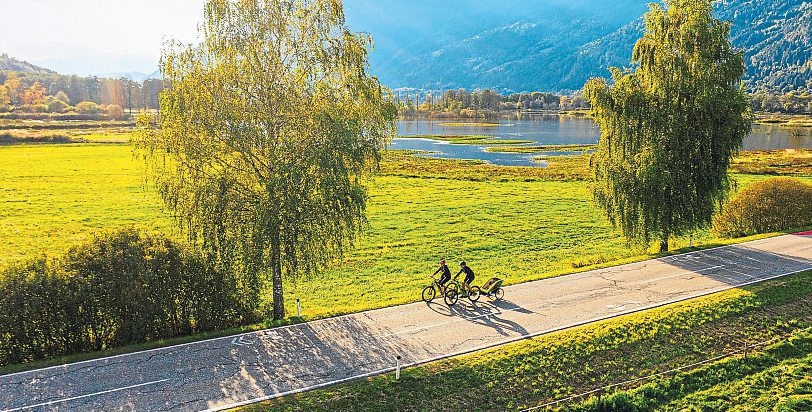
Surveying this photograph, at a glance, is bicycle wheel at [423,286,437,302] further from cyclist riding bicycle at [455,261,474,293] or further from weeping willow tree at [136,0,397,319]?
weeping willow tree at [136,0,397,319]

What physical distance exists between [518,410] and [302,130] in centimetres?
1249

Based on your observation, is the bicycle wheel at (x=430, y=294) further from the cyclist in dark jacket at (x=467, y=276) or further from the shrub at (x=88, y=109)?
the shrub at (x=88, y=109)

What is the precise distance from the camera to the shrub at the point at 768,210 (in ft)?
123

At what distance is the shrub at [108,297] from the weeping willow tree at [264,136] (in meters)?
1.22

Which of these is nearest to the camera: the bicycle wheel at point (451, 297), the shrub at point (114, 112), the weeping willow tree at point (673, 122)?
the bicycle wheel at point (451, 297)

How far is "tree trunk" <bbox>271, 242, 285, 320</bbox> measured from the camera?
20555 millimetres

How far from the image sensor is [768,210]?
37.7 m

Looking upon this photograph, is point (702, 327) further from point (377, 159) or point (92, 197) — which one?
point (92, 197)

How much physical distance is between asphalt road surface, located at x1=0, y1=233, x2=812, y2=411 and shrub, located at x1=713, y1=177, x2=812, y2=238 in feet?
36.4

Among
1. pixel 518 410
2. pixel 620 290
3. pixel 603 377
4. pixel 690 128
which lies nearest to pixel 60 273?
pixel 518 410

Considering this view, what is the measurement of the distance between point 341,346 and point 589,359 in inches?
345

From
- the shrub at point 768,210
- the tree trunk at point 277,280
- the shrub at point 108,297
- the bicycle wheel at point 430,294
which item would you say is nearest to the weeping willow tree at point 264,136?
the tree trunk at point 277,280

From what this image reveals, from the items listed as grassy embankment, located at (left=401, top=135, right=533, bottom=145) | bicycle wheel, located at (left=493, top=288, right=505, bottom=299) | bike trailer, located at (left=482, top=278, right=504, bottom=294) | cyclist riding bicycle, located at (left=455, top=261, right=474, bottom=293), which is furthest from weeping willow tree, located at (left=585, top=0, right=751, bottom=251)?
grassy embankment, located at (left=401, top=135, right=533, bottom=145)

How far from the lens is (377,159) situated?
2159 cm
